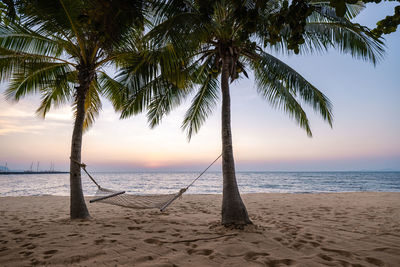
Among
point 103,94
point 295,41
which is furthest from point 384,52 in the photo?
point 103,94

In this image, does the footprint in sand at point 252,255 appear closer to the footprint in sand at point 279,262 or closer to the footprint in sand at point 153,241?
the footprint in sand at point 279,262

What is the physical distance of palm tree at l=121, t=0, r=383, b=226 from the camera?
2.47 meters

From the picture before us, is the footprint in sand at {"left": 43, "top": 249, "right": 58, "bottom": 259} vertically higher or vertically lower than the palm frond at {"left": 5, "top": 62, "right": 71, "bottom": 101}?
lower

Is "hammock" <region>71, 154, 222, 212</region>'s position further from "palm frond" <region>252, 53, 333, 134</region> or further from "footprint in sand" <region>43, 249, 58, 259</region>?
"palm frond" <region>252, 53, 333, 134</region>

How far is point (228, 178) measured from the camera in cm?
309

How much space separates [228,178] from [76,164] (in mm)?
2536

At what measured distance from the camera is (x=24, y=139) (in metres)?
13.7

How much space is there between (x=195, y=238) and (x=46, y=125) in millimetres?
14844

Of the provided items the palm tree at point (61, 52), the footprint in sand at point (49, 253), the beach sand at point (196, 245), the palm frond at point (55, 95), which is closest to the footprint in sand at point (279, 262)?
the beach sand at point (196, 245)

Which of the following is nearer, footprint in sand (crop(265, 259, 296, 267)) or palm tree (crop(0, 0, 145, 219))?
footprint in sand (crop(265, 259, 296, 267))

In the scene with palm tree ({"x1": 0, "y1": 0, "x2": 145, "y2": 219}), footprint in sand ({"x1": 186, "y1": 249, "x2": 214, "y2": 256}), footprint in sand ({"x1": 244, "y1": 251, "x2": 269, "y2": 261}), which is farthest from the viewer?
palm tree ({"x1": 0, "y1": 0, "x2": 145, "y2": 219})

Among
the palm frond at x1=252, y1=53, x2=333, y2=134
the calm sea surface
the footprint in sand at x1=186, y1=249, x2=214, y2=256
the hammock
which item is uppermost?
the palm frond at x1=252, y1=53, x2=333, y2=134

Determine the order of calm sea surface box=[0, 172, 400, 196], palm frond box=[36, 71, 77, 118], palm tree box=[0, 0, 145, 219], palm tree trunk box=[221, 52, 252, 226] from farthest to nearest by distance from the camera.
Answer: calm sea surface box=[0, 172, 400, 196] → palm frond box=[36, 71, 77, 118] → palm tree box=[0, 0, 145, 219] → palm tree trunk box=[221, 52, 252, 226]

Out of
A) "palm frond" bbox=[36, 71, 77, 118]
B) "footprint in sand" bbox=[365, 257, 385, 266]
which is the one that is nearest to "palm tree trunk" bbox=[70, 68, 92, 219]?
"palm frond" bbox=[36, 71, 77, 118]
